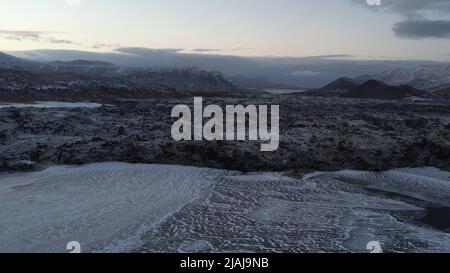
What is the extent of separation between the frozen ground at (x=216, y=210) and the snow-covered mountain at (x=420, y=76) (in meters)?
122

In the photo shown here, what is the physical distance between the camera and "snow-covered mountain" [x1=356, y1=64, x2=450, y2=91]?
12975 cm

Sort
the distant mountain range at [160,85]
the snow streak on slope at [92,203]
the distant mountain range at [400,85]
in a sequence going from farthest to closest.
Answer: the distant mountain range at [400,85] < the distant mountain range at [160,85] < the snow streak on slope at [92,203]

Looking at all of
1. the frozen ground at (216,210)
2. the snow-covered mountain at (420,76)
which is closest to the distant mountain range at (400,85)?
the snow-covered mountain at (420,76)

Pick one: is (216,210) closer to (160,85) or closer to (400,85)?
(160,85)

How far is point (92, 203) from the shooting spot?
1078cm

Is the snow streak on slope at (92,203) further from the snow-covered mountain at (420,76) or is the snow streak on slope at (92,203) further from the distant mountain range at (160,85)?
the snow-covered mountain at (420,76)

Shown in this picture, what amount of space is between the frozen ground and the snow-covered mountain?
122 m

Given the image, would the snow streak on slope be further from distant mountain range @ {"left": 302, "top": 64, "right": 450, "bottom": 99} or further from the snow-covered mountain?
the snow-covered mountain

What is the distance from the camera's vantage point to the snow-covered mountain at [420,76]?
426 ft

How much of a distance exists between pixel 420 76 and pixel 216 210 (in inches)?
5903

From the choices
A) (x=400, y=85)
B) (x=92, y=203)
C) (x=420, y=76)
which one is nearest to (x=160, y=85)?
(x=400, y=85)

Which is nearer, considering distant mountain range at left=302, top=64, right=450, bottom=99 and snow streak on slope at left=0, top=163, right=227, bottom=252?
snow streak on slope at left=0, top=163, right=227, bottom=252

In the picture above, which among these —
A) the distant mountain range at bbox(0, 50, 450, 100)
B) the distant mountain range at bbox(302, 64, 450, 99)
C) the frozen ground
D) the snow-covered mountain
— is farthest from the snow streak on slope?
the snow-covered mountain
